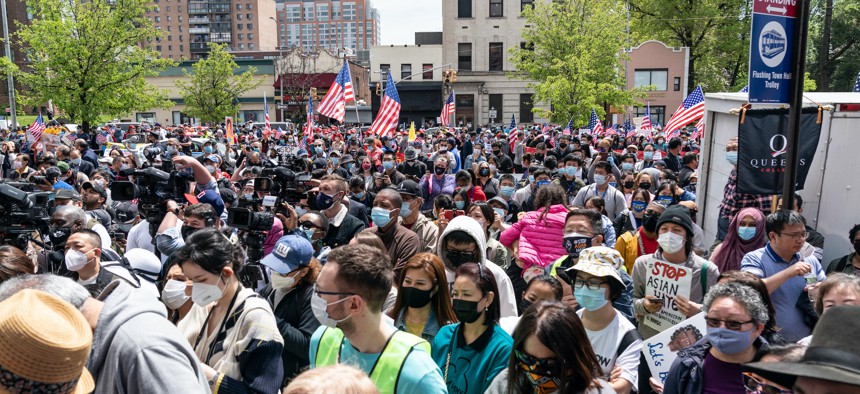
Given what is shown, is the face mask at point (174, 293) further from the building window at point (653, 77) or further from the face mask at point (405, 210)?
the building window at point (653, 77)

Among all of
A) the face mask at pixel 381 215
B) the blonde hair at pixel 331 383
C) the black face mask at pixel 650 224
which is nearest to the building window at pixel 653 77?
the black face mask at pixel 650 224

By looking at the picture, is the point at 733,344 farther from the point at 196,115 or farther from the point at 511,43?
the point at 196,115

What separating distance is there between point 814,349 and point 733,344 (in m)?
1.75

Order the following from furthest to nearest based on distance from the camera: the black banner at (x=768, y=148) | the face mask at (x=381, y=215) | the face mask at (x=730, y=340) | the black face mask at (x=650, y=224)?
1. the black banner at (x=768, y=148)
2. the face mask at (x=381, y=215)
3. the black face mask at (x=650, y=224)
4. the face mask at (x=730, y=340)

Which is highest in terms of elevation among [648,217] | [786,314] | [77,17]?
[77,17]

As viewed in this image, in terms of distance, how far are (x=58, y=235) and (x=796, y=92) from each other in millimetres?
6328

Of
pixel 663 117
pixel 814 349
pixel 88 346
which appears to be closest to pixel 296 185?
pixel 88 346

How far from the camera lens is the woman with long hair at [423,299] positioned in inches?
170

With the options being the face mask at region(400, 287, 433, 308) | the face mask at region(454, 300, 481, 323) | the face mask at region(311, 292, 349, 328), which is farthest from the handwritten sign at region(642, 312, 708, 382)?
the face mask at region(311, 292, 349, 328)

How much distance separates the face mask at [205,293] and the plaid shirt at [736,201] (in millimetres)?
5947

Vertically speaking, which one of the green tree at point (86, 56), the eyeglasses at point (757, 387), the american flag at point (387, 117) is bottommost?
the eyeglasses at point (757, 387)

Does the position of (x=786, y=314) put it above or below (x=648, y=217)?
below

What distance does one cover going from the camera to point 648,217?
6.54 m

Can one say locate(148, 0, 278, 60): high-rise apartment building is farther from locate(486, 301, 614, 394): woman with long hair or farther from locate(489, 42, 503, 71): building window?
locate(486, 301, 614, 394): woman with long hair
